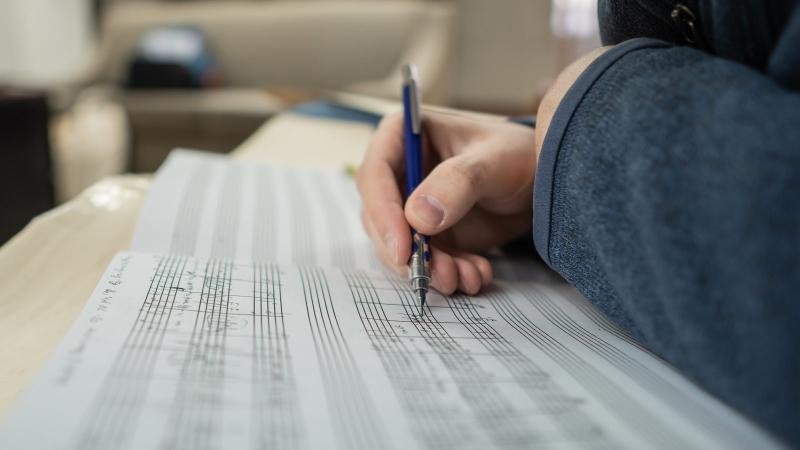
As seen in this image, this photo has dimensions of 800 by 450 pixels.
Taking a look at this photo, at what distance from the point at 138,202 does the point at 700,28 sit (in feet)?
1.34

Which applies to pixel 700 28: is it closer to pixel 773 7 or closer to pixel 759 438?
pixel 773 7

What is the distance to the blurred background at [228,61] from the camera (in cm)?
214

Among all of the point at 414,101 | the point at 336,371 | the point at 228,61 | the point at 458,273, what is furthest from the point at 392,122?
the point at 228,61

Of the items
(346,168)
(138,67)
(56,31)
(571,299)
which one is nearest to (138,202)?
(346,168)

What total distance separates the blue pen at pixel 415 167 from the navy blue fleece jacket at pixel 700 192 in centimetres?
9

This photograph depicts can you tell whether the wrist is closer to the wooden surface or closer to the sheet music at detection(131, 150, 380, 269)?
the sheet music at detection(131, 150, 380, 269)

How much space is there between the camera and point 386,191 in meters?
0.41

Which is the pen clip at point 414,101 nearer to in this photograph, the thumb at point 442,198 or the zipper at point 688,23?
the thumb at point 442,198

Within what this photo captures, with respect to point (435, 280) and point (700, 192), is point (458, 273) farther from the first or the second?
point (700, 192)

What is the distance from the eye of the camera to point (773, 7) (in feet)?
0.75

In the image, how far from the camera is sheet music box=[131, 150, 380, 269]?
0.41 m

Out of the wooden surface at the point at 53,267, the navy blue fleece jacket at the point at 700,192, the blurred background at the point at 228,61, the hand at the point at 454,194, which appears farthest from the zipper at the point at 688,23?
the blurred background at the point at 228,61

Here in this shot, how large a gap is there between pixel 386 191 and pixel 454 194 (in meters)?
0.06

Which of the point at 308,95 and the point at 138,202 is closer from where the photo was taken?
the point at 138,202
